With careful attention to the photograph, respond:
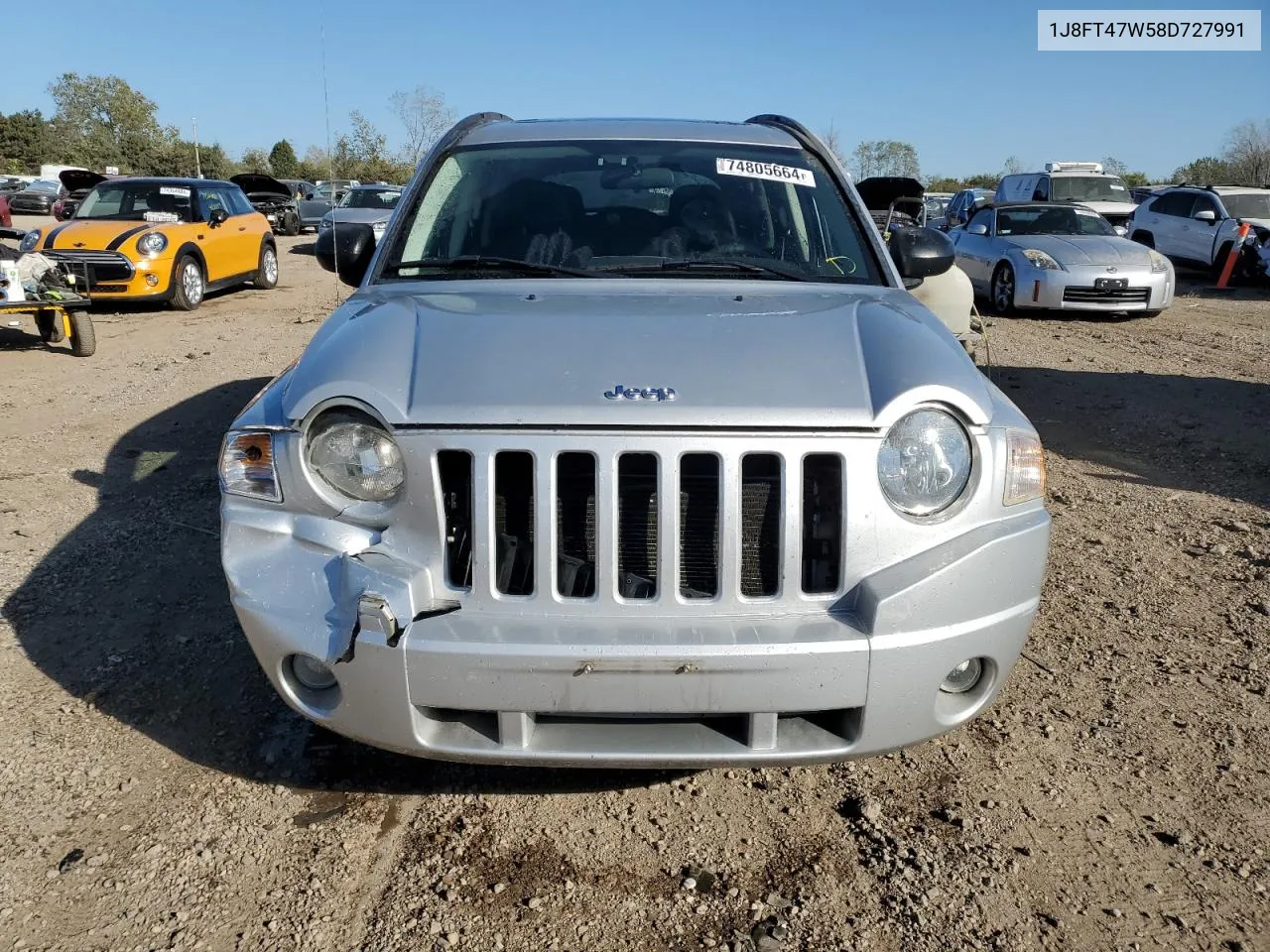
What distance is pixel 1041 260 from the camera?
11734mm

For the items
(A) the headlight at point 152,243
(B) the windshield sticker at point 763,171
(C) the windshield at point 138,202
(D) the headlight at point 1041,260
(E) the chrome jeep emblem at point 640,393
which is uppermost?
(C) the windshield at point 138,202

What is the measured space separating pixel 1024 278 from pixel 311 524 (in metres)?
11.1

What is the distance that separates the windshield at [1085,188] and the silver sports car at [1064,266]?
526 cm

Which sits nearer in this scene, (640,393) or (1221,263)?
(640,393)

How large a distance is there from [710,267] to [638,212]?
1.56 ft

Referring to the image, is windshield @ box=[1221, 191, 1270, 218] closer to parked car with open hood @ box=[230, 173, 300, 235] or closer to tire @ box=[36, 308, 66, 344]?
tire @ box=[36, 308, 66, 344]

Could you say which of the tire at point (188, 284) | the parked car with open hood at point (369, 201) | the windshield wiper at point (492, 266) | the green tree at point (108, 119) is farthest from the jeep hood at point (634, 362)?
the green tree at point (108, 119)

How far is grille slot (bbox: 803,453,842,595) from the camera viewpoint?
7.38ft

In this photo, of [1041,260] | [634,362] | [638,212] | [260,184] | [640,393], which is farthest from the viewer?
[260,184]

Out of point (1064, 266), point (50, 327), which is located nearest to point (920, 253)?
point (1064, 266)

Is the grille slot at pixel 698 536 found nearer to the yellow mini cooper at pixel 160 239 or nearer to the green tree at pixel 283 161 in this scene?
the yellow mini cooper at pixel 160 239

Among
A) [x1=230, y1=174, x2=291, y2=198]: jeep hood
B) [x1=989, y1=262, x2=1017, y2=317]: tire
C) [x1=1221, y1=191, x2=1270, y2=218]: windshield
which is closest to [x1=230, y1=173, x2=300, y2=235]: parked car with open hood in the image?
[x1=230, y1=174, x2=291, y2=198]: jeep hood

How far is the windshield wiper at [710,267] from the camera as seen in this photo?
3.15 meters

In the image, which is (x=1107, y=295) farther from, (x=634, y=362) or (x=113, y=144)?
(x=113, y=144)
